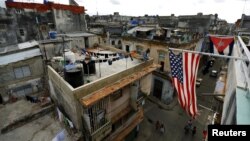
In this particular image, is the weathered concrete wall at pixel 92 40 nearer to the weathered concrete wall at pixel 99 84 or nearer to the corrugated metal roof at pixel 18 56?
the corrugated metal roof at pixel 18 56

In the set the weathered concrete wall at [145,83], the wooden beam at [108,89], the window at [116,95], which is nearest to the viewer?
the wooden beam at [108,89]

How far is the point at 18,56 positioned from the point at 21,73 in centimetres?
211

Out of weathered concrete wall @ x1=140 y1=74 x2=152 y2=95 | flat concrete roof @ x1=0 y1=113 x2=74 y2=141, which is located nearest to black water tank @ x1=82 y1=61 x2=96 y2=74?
flat concrete roof @ x1=0 y1=113 x2=74 y2=141

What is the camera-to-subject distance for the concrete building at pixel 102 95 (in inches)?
355

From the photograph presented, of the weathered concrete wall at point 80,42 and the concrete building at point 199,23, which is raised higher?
the concrete building at point 199,23

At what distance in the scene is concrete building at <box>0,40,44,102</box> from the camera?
1412 cm

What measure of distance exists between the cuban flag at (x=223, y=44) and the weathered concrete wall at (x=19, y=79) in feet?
60.2

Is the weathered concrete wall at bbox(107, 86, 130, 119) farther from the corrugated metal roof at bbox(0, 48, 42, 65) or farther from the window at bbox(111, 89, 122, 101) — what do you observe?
the corrugated metal roof at bbox(0, 48, 42, 65)

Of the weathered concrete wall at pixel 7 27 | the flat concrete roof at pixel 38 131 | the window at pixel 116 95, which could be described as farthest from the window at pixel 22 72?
the weathered concrete wall at pixel 7 27

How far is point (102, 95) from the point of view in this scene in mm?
8977

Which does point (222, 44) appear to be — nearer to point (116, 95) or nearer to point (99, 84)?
point (116, 95)

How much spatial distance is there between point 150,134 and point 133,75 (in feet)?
32.4

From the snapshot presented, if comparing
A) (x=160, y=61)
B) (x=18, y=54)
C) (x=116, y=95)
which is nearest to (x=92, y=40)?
(x=18, y=54)

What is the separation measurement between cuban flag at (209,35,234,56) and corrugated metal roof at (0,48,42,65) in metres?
18.4
